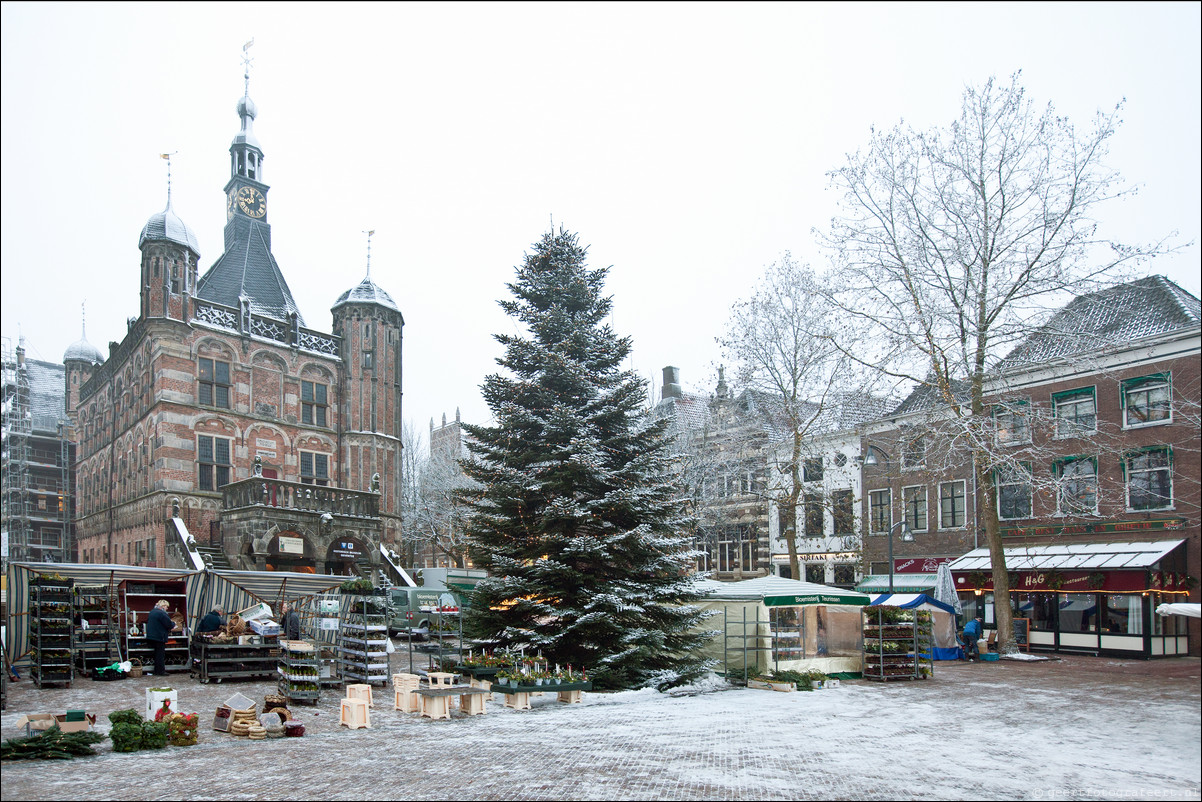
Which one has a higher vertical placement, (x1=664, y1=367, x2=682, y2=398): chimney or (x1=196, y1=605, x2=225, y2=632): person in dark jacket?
(x1=664, y1=367, x2=682, y2=398): chimney

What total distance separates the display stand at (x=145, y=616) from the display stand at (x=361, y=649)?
448 cm

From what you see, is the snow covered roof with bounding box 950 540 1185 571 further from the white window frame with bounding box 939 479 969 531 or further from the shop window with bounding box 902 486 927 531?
the shop window with bounding box 902 486 927 531

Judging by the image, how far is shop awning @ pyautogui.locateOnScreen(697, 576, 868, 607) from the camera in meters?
20.2

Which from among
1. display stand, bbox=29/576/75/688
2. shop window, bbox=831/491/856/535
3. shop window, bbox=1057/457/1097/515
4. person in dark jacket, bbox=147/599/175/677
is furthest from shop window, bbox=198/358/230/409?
shop window, bbox=1057/457/1097/515

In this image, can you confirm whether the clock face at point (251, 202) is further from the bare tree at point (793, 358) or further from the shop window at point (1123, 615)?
the shop window at point (1123, 615)

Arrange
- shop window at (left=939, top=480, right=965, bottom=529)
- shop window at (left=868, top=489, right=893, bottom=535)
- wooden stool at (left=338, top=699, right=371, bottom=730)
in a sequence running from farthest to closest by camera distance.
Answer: shop window at (left=868, top=489, right=893, bottom=535)
shop window at (left=939, top=480, right=965, bottom=529)
wooden stool at (left=338, top=699, right=371, bottom=730)

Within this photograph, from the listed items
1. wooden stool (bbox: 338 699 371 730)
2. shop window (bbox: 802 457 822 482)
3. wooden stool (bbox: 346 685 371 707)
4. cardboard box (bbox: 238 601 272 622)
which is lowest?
wooden stool (bbox: 338 699 371 730)

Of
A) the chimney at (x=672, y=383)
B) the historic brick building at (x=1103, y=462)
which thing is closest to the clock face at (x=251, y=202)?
the chimney at (x=672, y=383)

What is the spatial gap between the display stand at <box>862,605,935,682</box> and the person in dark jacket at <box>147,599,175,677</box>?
15.9 metres

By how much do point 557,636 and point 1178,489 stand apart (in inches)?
764

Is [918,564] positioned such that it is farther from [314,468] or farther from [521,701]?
[314,468]

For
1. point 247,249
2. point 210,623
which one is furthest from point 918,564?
point 247,249

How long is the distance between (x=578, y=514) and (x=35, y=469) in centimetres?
5650

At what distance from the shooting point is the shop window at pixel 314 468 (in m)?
38.1
